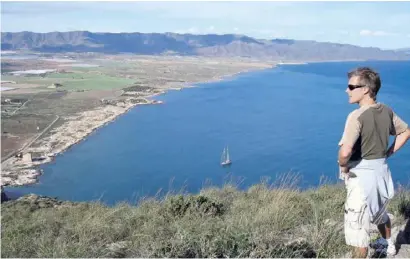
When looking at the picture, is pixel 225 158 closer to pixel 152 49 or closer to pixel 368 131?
pixel 368 131

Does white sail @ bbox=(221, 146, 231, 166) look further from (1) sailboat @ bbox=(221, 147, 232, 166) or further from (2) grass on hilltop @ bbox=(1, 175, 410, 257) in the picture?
(2) grass on hilltop @ bbox=(1, 175, 410, 257)

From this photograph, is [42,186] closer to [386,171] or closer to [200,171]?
[200,171]

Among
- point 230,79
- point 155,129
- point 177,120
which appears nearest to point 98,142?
point 155,129

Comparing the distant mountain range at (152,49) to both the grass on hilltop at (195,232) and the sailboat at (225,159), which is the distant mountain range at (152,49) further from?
the grass on hilltop at (195,232)

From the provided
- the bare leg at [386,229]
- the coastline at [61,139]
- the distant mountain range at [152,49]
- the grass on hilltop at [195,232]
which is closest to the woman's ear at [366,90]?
the bare leg at [386,229]

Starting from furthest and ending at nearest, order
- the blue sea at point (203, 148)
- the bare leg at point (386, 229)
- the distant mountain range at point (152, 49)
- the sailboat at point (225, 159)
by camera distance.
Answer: the distant mountain range at point (152, 49)
the sailboat at point (225, 159)
the blue sea at point (203, 148)
the bare leg at point (386, 229)

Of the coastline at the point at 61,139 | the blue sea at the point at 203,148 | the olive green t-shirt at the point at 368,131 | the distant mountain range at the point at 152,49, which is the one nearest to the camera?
the olive green t-shirt at the point at 368,131
